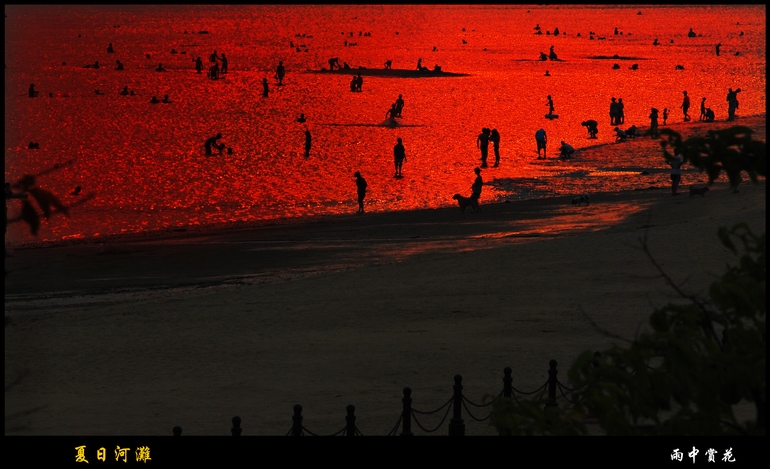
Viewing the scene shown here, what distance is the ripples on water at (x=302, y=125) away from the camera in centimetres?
4075

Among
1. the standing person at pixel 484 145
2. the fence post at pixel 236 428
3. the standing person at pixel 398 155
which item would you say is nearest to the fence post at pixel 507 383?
the fence post at pixel 236 428

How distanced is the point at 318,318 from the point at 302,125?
44294 millimetres

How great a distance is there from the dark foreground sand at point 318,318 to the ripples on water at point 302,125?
28.4 ft

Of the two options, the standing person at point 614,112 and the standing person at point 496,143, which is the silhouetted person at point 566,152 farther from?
the standing person at point 614,112

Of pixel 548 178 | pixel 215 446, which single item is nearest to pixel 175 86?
pixel 548 178

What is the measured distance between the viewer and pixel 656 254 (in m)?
22.6

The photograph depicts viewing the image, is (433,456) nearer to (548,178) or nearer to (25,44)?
A: (548,178)

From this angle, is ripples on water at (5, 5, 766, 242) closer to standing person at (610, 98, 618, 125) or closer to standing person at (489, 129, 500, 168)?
standing person at (610, 98, 618, 125)

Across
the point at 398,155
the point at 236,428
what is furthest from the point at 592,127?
the point at 236,428

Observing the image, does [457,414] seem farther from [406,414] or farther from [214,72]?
[214,72]

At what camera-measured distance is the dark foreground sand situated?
14805 mm

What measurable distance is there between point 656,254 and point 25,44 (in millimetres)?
137546

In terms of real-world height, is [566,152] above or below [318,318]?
above

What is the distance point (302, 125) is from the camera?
2485 inches
